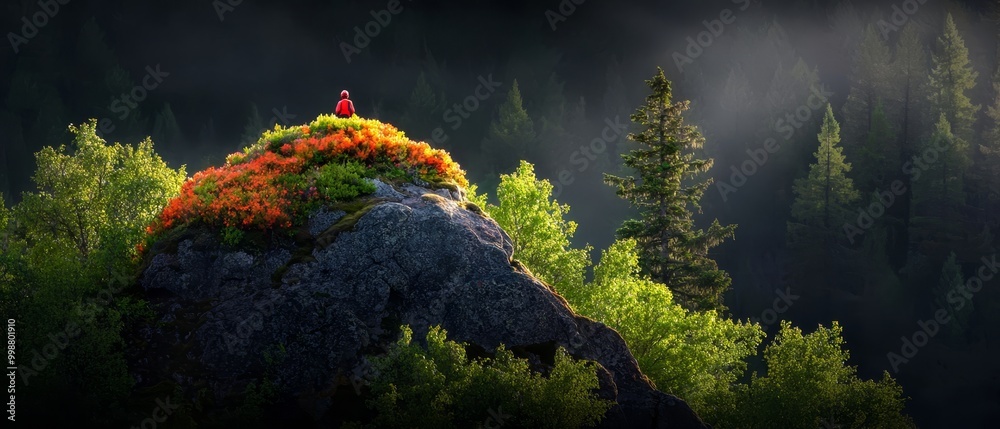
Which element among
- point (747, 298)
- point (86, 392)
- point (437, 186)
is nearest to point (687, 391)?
point (437, 186)

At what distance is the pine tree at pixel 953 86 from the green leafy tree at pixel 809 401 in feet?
266

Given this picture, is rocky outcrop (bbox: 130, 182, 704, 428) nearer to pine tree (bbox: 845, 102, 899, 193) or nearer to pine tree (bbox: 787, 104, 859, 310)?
pine tree (bbox: 787, 104, 859, 310)

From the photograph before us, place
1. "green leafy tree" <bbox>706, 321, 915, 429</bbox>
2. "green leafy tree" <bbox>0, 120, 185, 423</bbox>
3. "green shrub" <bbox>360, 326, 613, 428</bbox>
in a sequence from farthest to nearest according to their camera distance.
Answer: "green leafy tree" <bbox>706, 321, 915, 429</bbox>, "green leafy tree" <bbox>0, 120, 185, 423</bbox>, "green shrub" <bbox>360, 326, 613, 428</bbox>

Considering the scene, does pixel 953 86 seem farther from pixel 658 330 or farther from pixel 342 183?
pixel 342 183

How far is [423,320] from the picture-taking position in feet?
80.2

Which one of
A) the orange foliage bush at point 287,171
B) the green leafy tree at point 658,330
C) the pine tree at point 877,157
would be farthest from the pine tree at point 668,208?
the pine tree at point 877,157

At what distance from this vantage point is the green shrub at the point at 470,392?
2175 centimetres

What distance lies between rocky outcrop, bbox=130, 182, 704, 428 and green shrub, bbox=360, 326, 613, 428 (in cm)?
149

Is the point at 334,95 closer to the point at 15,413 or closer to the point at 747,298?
the point at 747,298

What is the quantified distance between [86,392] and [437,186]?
11.2 m

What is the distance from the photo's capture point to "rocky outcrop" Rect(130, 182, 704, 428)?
2334cm

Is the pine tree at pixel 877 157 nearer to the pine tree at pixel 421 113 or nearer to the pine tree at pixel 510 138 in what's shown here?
the pine tree at pixel 510 138

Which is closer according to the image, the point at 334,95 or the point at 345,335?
the point at 345,335

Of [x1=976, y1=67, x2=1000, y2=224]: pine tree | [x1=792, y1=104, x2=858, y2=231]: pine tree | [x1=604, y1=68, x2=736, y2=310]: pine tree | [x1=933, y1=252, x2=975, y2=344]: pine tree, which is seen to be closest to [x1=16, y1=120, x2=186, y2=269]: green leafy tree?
[x1=604, y1=68, x2=736, y2=310]: pine tree
